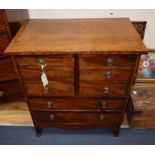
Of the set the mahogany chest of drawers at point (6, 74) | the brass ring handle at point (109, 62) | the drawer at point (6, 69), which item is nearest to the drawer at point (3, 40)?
the mahogany chest of drawers at point (6, 74)

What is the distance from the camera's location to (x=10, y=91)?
80.5 inches

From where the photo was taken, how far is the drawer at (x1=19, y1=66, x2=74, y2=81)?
1.33 m

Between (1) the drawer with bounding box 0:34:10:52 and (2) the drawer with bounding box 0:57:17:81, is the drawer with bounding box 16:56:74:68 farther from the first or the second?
(2) the drawer with bounding box 0:57:17:81

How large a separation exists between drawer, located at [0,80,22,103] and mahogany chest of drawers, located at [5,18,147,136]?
0.50 meters

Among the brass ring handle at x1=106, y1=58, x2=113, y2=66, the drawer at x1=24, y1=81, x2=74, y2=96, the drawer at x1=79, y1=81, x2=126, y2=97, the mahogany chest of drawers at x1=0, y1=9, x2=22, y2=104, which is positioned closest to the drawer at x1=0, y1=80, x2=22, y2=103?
the mahogany chest of drawers at x1=0, y1=9, x2=22, y2=104

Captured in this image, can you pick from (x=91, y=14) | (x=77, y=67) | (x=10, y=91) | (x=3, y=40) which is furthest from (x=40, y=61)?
(x=10, y=91)

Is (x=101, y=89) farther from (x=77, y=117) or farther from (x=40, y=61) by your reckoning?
(x=40, y=61)

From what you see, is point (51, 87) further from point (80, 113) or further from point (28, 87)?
point (80, 113)

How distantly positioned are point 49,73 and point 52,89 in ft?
0.54

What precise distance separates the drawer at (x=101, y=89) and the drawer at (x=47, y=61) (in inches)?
8.9

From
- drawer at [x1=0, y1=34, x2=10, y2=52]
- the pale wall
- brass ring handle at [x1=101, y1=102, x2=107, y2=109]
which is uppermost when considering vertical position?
the pale wall

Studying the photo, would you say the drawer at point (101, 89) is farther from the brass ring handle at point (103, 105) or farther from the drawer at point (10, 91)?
the drawer at point (10, 91)

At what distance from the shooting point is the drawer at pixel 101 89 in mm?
1420
